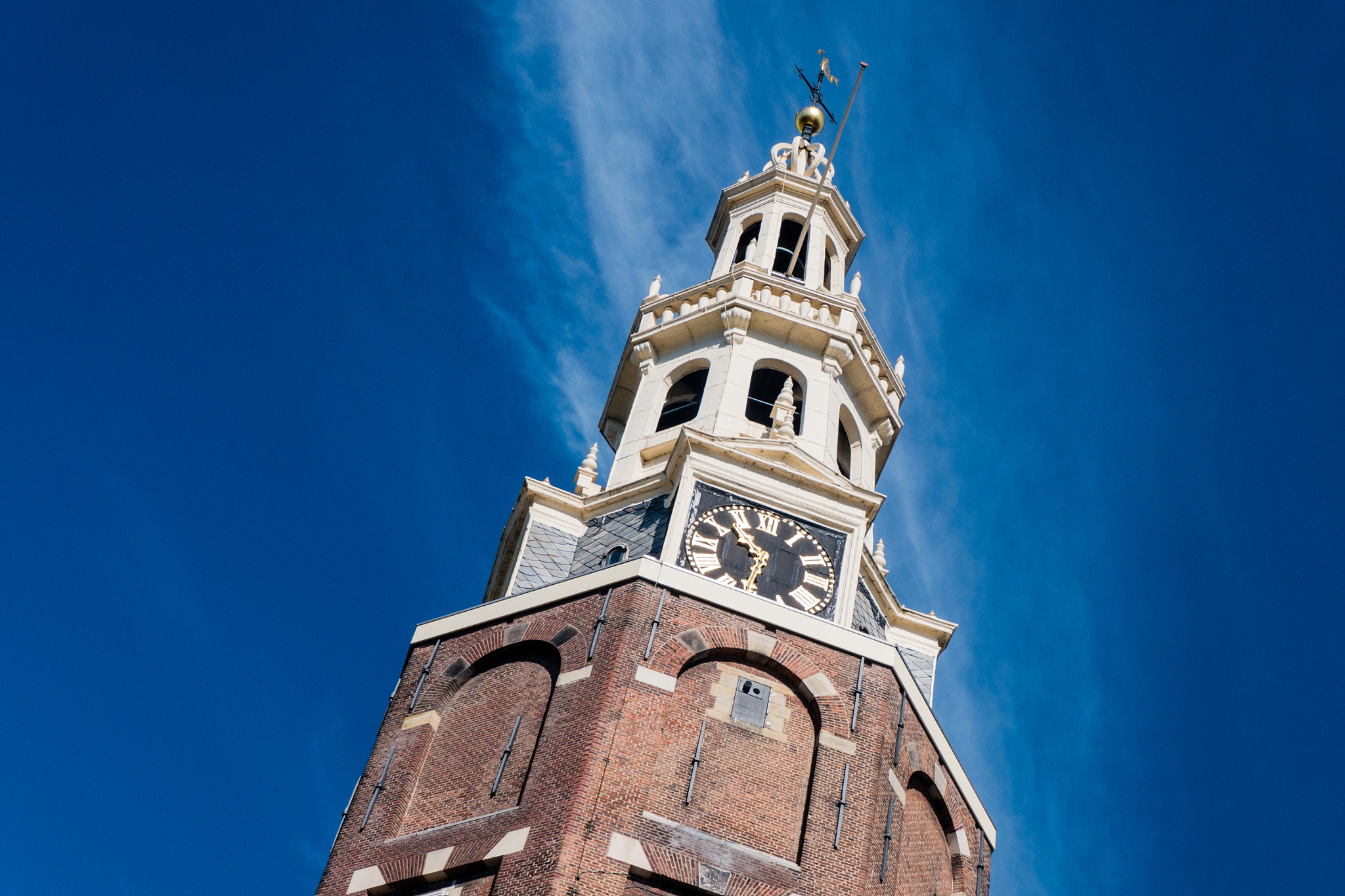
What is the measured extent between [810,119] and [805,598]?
2319 cm

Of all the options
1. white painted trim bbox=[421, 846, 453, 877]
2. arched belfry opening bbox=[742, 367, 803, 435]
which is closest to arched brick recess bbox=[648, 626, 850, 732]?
white painted trim bbox=[421, 846, 453, 877]

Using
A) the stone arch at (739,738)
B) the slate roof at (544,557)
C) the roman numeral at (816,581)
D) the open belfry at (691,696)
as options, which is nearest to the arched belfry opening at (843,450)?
the open belfry at (691,696)

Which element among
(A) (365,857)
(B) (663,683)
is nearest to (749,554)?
(B) (663,683)

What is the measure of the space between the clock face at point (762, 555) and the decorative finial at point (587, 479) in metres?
4.50

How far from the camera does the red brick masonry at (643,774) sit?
30197 millimetres

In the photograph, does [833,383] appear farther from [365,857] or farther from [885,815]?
[365,857]

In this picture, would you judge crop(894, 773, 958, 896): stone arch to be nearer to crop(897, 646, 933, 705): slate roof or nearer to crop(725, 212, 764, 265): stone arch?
crop(897, 646, 933, 705): slate roof

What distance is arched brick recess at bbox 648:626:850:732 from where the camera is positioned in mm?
33625

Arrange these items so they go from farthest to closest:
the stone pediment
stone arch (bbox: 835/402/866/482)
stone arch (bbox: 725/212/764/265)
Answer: stone arch (bbox: 725/212/764/265) < stone arch (bbox: 835/402/866/482) < the stone pediment

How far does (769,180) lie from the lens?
170 ft

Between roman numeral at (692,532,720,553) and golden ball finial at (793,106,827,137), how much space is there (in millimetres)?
21980

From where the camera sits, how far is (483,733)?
33688 mm

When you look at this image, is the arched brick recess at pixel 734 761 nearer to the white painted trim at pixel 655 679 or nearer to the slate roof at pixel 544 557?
the white painted trim at pixel 655 679

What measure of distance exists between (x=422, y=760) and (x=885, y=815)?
8.97 m
